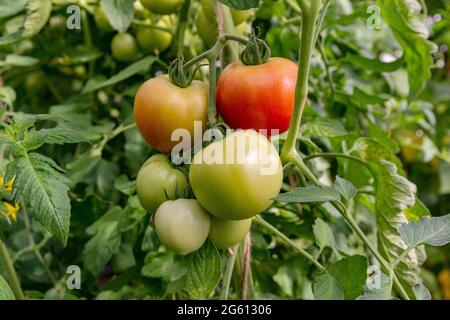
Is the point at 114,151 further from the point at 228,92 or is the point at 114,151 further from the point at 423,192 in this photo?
the point at 423,192

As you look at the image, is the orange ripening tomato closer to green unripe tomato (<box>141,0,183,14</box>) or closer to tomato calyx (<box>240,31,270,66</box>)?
tomato calyx (<box>240,31,270,66</box>)

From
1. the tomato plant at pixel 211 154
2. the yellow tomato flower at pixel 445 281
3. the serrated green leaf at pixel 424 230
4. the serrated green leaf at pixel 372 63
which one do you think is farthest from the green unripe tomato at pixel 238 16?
the yellow tomato flower at pixel 445 281

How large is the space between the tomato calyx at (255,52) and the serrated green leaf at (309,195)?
0.14 meters

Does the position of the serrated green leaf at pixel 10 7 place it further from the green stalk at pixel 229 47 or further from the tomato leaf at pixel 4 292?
the tomato leaf at pixel 4 292

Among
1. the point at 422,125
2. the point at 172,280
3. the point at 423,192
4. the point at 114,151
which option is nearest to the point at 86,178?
the point at 114,151

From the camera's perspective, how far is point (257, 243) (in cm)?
89

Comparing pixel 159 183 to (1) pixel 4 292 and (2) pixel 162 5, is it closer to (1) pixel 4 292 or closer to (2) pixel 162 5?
(1) pixel 4 292

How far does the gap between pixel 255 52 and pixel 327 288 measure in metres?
0.23

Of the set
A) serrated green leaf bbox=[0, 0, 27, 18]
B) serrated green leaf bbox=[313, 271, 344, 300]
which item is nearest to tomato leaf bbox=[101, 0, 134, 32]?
serrated green leaf bbox=[0, 0, 27, 18]

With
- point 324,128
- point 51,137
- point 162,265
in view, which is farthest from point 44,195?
point 324,128

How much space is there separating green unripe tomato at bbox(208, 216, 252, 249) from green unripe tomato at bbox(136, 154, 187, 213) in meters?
0.05

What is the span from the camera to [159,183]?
25.8 inches

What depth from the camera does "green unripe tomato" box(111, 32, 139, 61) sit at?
1061mm
